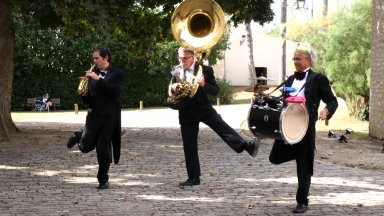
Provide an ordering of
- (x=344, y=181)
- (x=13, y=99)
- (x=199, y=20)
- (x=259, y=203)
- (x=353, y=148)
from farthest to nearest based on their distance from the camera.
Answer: (x=13, y=99), (x=353, y=148), (x=199, y=20), (x=344, y=181), (x=259, y=203)

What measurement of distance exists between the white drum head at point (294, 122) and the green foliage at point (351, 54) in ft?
50.0

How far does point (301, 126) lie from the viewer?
22.0 feet

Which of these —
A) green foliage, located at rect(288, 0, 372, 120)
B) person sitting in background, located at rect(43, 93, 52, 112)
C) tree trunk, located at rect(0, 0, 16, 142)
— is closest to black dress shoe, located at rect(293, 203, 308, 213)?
tree trunk, located at rect(0, 0, 16, 142)

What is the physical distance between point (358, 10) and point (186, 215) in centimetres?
1624

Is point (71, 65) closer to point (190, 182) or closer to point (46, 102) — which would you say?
point (46, 102)

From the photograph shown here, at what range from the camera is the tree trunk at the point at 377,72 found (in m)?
16.4

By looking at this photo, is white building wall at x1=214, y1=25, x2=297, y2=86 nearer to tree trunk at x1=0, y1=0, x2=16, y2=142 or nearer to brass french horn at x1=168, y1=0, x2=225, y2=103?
tree trunk at x1=0, y1=0, x2=16, y2=142

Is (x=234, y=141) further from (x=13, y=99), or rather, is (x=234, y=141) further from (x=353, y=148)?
(x=13, y=99)

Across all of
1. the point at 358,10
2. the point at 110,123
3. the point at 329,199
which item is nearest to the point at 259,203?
the point at 329,199

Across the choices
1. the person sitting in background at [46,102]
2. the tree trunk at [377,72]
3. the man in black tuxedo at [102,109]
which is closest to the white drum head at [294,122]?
the man in black tuxedo at [102,109]

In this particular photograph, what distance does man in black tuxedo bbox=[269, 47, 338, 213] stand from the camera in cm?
690

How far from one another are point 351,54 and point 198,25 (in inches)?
481

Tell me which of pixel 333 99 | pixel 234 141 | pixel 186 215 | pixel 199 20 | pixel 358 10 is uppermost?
pixel 358 10

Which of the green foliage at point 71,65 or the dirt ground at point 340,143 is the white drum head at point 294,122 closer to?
the dirt ground at point 340,143
